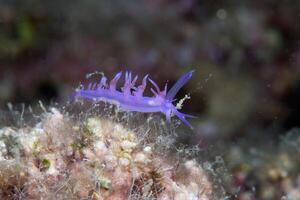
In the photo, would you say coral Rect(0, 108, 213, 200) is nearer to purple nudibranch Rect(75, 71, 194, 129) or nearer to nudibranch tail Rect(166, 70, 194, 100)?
purple nudibranch Rect(75, 71, 194, 129)

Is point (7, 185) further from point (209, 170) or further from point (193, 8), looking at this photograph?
point (193, 8)

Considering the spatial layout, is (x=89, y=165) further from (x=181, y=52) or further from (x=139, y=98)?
(x=181, y=52)

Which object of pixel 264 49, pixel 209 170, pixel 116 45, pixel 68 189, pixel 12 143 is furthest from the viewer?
pixel 116 45

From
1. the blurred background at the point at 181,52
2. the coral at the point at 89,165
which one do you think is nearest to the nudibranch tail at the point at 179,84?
the coral at the point at 89,165

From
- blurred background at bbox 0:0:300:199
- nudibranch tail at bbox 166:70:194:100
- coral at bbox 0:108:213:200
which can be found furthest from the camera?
blurred background at bbox 0:0:300:199

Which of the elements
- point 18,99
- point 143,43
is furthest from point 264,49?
point 18,99

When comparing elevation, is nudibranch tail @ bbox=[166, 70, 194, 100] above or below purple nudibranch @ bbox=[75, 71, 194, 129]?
above

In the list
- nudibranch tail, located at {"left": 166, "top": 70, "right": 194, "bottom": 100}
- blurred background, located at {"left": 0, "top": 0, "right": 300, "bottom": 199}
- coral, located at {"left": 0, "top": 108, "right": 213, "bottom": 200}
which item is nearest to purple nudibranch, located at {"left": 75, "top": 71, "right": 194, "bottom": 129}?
nudibranch tail, located at {"left": 166, "top": 70, "right": 194, "bottom": 100}

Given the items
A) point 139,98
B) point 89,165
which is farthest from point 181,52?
point 89,165
